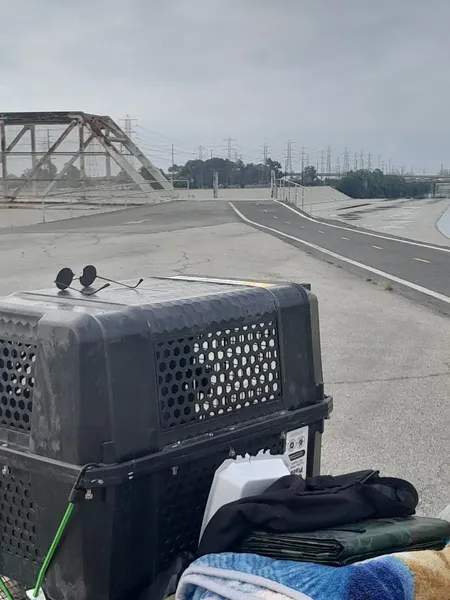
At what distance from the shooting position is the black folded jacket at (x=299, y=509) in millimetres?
1731

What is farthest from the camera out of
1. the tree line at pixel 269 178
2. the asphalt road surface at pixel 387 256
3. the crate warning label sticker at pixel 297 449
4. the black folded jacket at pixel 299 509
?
the tree line at pixel 269 178

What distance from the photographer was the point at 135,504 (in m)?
1.86

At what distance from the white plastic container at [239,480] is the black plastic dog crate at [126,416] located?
84mm

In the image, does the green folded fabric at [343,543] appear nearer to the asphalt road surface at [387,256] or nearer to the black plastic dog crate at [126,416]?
the black plastic dog crate at [126,416]

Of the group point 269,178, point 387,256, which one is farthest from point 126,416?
point 269,178

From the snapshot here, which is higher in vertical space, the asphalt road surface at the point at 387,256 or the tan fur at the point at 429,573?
the tan fur at the point at 429,573

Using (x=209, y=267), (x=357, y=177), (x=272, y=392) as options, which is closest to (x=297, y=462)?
(x=272, y=392)

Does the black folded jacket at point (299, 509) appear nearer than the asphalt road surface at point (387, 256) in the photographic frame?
Yes

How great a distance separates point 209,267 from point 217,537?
11.6 meters

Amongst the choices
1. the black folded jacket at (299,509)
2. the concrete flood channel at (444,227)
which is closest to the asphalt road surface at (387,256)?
the concrete flood channel at (444,227)

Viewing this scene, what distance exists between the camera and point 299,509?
1783mm

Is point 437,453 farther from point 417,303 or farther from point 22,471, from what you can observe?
point 417,303

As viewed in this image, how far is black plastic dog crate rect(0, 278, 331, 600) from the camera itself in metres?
1.81

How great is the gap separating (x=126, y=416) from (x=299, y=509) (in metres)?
0.50
